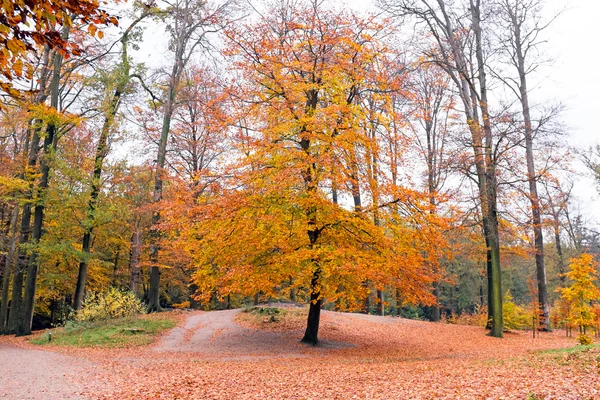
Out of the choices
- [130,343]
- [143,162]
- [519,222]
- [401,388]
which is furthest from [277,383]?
[143,162]

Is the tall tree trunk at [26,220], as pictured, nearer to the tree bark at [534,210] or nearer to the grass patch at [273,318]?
the grass patch at [273,318]

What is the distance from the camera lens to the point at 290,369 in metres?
9.08

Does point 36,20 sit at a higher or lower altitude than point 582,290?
higher

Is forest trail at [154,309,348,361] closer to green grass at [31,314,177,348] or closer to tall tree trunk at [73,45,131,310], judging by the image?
green grass at [31,314,177,348]

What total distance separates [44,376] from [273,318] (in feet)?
30.2

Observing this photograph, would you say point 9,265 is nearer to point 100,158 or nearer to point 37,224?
point 37,224

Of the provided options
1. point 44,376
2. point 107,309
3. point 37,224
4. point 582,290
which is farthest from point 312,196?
point 37,224

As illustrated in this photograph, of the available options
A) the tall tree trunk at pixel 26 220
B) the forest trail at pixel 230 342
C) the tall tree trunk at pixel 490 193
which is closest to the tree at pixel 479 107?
the tall tree trunk at pixel 490 193

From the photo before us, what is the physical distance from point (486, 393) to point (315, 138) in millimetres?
7685

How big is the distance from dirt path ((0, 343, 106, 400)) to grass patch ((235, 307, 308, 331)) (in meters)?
6.81

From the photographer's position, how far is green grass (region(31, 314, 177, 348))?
13648 millimetres

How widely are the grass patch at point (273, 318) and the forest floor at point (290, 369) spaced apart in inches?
10.3

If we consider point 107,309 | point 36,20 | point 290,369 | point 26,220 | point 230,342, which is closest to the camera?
point 36,20

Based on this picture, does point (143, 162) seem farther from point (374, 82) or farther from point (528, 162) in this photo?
point (528, 162)
